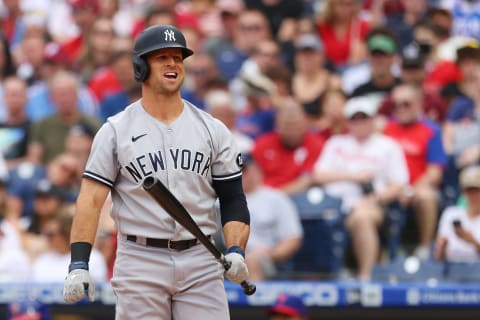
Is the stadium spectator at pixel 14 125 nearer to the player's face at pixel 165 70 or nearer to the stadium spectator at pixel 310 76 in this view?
the stadium spectator at pixel 310 76

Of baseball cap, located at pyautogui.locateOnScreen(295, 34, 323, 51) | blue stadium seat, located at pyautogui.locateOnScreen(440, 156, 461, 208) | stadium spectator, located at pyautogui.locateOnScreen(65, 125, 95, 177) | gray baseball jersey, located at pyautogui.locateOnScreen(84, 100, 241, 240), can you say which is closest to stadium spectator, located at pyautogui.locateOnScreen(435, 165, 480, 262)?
blue stadium seat, located at pyautogui.locateOnScreen(440, 156, 461, 208)

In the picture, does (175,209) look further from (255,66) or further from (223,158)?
(255,66)

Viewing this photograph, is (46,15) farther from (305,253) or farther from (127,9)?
(305,253)

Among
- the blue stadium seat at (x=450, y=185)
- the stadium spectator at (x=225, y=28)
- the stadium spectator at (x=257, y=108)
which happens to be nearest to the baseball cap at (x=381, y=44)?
the stadium spectator at (x=257, y=108)

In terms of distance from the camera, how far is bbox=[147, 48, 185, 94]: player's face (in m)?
5.32

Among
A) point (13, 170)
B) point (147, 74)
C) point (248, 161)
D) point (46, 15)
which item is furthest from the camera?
point (46, 15)

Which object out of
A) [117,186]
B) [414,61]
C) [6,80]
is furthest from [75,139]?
[117,186]

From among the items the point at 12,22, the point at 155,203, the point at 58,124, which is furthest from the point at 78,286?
the point at 12,22

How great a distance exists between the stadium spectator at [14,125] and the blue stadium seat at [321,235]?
2.94 m

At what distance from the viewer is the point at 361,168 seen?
31.8 feet

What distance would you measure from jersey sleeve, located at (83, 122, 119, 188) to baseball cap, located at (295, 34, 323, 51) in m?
6.10

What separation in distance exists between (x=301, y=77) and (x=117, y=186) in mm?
6207

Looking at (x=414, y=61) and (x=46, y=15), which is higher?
(x=46, y=15)

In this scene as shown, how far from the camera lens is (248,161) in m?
9.14
